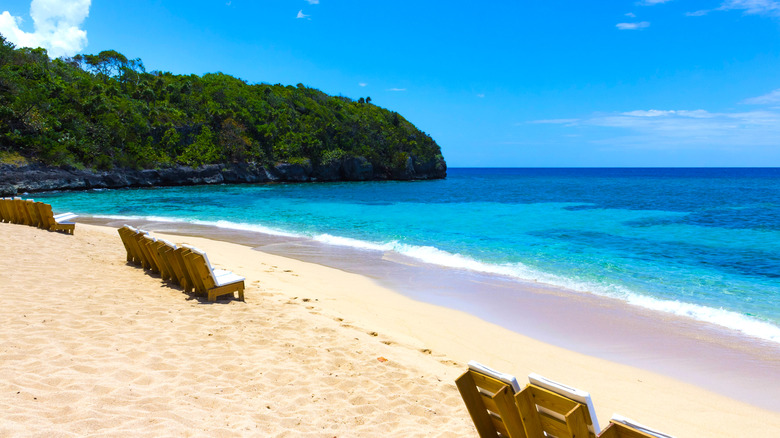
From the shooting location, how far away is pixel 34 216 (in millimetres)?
A: 13844

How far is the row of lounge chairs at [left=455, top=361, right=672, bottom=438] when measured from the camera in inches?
93.8

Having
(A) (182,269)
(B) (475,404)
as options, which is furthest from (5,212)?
(B) (475,404)

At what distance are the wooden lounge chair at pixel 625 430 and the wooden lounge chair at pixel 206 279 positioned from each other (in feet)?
20.0

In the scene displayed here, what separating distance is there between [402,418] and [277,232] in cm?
1522

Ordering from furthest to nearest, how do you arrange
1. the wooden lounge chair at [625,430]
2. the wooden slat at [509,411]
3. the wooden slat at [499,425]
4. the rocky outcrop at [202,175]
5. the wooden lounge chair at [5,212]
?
the rocky outcrop at [202,175], the wooden lounge chair at [5,212], the wooden slat at [499,425], the wooden slat at [509,411], the wooden lounge chair at [625,430]

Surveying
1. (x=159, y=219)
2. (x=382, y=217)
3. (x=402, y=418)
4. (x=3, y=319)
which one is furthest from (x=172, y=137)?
(x=402, y=418)

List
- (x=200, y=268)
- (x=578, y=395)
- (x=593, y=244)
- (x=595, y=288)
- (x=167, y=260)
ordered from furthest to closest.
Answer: (x=593, y=244), (x=595, y=288), (x=167, y=260), (x=200, y=268), (x=578, y=395)

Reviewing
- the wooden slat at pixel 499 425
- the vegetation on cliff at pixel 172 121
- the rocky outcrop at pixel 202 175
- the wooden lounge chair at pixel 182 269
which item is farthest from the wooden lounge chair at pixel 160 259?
the vegetation on cliff at pixel 172 121

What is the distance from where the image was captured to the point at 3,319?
5.19 metres

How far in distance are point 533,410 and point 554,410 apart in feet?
0.44

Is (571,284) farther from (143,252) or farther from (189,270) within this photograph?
(143,252)

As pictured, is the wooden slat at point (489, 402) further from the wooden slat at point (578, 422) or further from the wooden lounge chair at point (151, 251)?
the wooden lounge chair at point (151, 251)

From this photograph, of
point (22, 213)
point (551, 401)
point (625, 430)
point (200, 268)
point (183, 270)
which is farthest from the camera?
point (22, 213)

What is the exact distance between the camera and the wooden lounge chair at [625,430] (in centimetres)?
219
